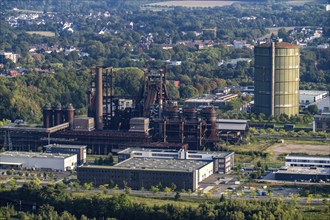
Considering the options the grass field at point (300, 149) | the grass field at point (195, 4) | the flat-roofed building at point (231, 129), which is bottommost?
the grass field at point (300, 149)

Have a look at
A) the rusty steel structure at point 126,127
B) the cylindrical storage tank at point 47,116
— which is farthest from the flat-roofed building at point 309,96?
the cylindrical storage tank at point 47,116

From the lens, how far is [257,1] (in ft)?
406

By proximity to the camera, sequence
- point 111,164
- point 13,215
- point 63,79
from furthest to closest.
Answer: point 63,79 → point 111,164 → point 13,215

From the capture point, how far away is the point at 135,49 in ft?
237

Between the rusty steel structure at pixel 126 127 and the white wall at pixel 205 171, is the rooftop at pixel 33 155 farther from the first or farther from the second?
the white wall at pixel 205 171

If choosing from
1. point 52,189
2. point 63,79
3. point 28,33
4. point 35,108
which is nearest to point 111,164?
point 52,189

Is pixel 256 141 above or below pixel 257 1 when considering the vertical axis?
below

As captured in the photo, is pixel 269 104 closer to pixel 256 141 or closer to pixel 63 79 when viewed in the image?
pixel 256 141

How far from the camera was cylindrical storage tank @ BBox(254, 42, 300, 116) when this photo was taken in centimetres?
4512

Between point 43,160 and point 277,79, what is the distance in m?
13.1

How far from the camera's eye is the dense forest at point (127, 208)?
91.4 ft

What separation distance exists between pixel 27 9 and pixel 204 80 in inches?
2470

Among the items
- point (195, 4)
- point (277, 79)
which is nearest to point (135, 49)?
point (277, 79)

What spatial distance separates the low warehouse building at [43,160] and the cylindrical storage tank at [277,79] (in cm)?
1186
